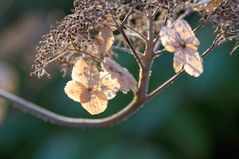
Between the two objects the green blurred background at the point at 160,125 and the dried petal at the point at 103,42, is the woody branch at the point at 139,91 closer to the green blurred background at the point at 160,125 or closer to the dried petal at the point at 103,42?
the dried petal at the point at 103,42

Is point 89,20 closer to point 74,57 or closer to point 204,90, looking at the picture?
point 74,57

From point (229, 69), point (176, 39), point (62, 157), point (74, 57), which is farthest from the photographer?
point (62, 157)

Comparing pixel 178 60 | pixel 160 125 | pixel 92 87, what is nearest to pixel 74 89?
pixel 92 87

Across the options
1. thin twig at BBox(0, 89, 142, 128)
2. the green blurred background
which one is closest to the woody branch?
thin twig at BBox(0, 89, 142, 128)

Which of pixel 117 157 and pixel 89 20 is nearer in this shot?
pixel 89 20

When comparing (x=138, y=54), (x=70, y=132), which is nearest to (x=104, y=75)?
(x=138, y=54)

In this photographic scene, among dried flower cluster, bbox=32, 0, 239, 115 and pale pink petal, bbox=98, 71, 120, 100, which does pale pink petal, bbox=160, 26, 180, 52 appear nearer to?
dried flower cluster, bbox=32, 0, 239, 115

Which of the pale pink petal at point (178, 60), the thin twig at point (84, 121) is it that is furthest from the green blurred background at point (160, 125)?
the pale pink petal at point (178, 60)
